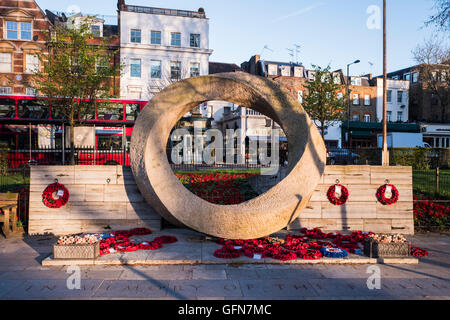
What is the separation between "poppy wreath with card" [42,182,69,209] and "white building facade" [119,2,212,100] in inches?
1091

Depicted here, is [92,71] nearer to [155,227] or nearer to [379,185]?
[155,227]

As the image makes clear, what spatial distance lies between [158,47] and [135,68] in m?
3.39

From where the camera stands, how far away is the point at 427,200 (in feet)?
38.2

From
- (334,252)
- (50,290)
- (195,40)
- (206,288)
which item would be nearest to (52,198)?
(50,290)

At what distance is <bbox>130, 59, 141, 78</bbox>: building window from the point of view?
122 ft

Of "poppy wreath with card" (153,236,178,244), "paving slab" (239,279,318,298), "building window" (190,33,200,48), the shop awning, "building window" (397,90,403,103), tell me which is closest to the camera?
"paving slab" (239,279,318,298)

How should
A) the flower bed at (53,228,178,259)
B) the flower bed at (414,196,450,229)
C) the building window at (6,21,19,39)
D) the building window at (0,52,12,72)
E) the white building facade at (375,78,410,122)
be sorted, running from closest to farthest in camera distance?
the flower bed at (53,228,178,259), the flower bed at (414,196,450,229), the building window at (0,52,12,72), the building window at (6,21,19,39), the white building facade at (375,78,410,122)

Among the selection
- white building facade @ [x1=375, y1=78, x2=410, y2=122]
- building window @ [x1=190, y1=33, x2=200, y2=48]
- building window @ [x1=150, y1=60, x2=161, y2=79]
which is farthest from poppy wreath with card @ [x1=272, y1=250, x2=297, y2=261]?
white building facade @ [x1=375, y1=78, x2=410, y2=122]

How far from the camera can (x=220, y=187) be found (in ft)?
44.1

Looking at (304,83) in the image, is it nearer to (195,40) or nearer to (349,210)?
(195,40)

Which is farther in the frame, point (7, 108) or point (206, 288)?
point (7, 108)

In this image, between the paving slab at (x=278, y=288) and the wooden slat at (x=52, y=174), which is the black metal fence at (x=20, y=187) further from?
the paving slab at (x=278, y=288)

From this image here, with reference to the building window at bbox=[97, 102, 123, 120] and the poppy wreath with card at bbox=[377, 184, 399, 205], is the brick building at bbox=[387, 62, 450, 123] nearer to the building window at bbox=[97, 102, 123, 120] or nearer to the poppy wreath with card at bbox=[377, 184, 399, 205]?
the building window at bbox=[97, 102, 123, 120]
